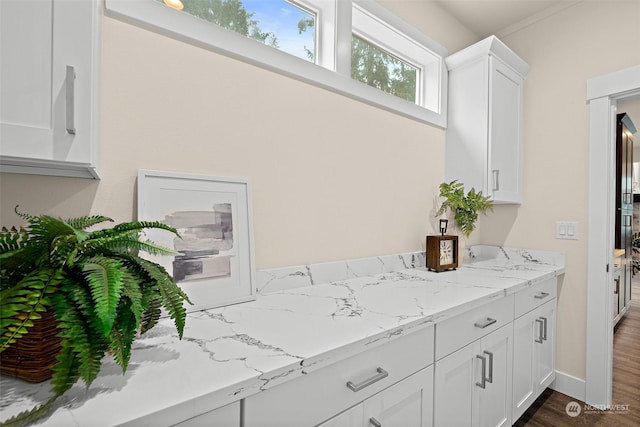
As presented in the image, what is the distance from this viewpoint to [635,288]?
16.5 feet

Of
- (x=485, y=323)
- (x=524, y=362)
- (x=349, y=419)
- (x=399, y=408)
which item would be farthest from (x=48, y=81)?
(x=524, y=362)

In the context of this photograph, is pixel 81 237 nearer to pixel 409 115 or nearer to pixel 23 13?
pixel 23 13

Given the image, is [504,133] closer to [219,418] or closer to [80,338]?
[219,418]

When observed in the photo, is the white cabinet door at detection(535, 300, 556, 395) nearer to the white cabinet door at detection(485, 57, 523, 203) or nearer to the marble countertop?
the marble countertop

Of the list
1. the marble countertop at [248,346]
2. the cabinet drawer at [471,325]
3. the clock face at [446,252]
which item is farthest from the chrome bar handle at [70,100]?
the clock face at [446,252]

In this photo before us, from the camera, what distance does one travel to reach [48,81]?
71 cm

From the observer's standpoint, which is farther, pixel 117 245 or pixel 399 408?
pixel 399 408

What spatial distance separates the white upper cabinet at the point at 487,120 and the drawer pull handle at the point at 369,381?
1628 millimetres

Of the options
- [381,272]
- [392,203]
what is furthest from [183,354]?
[392,203]

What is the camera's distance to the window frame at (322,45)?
1110 millimetres

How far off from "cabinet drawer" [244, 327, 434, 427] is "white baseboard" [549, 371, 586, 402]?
178cm

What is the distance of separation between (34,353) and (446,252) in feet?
6.28

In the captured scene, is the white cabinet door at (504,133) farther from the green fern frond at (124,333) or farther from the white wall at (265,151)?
the green fern frond at (124,333)

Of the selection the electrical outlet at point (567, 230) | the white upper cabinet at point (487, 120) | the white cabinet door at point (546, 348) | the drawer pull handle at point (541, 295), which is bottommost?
the white cabinet door at point (546, 348)
